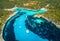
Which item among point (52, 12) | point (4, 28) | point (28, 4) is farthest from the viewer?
point (28, 4)

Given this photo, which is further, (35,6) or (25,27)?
(35,6)

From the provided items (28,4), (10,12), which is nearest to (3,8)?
(10,12)

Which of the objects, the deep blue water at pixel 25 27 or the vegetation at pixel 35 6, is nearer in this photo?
the deep blue water at pixel 25 27

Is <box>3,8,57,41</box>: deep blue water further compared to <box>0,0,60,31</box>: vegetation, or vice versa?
<box>0,0,60,31</box>: vegetation

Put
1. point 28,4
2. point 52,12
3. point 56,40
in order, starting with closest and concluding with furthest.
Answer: point 56,40, point 52,12, point 28,4

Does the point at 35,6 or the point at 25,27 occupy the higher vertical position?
the point at 35,6

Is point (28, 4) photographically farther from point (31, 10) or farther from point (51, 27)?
point (51, 27)

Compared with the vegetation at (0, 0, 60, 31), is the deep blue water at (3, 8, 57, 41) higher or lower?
lower

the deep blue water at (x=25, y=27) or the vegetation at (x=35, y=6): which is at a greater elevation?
the vegetation at (x=35, y=6)
